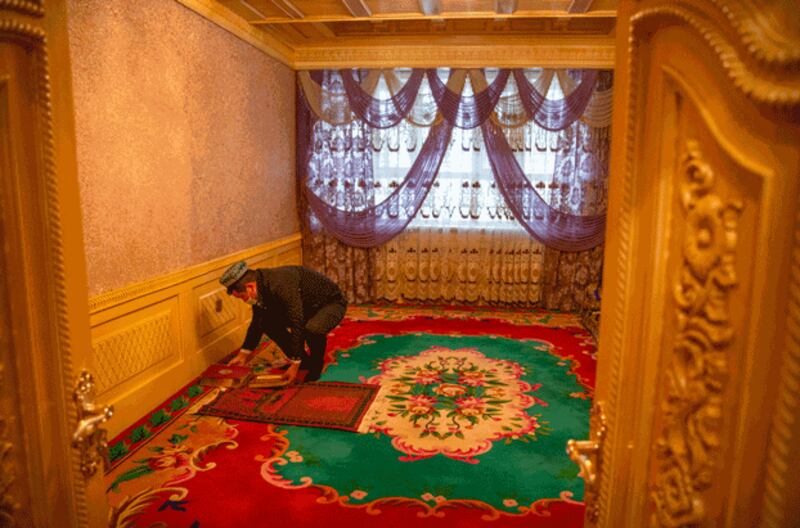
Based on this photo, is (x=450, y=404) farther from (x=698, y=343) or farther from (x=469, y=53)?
(x=469, y=53)

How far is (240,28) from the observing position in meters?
4.25

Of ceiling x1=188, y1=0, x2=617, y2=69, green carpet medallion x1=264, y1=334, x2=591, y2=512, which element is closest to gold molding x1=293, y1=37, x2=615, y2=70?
ceiling x1=188, y1=0, x2=617, y2=69

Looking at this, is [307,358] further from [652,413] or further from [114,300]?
[652,413]

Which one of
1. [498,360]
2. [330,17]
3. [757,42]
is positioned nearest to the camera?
[757,42]

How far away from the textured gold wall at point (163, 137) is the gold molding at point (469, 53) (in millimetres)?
828

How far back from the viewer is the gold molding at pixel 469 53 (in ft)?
17.0

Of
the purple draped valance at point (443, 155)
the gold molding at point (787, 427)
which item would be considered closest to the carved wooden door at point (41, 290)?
the gold molding at point (787, 427)

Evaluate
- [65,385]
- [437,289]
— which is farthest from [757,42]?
[437,289]

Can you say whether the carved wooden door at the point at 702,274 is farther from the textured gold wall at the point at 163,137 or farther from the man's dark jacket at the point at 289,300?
the man's dark jacket at the point at 289,300

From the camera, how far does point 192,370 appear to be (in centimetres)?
367

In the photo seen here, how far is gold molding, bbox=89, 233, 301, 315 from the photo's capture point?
9.09 ft

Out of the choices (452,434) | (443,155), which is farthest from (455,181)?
(452,434)

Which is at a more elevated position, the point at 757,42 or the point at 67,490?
the point at 757,42

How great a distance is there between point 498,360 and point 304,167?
2.86m
